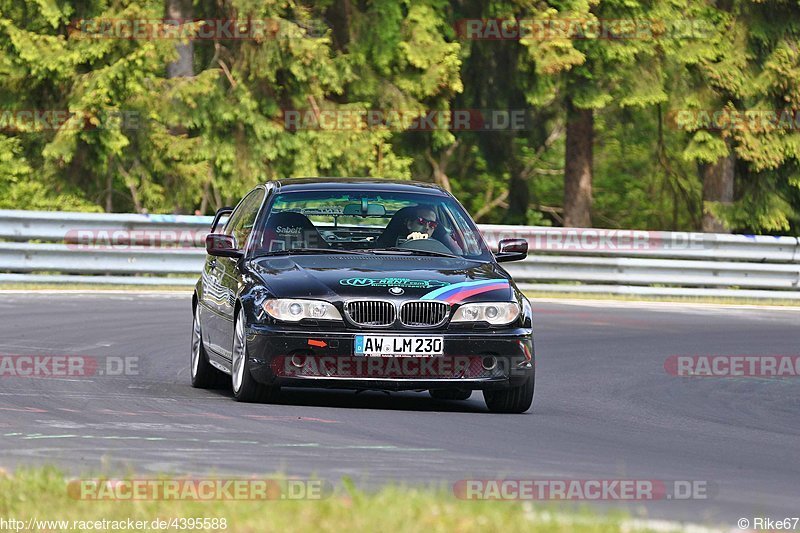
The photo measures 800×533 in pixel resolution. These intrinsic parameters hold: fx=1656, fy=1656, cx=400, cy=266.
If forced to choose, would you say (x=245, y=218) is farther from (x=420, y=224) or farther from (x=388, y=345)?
(x=388, y=345)

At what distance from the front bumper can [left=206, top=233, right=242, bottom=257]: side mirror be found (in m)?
1.12

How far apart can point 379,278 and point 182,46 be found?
2082 cm

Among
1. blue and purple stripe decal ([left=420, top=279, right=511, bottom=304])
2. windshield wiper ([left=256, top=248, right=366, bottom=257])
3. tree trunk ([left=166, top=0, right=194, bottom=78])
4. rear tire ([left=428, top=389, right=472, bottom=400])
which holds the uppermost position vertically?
tree trunk ([left=166, top=0, right=194, bottom=78])

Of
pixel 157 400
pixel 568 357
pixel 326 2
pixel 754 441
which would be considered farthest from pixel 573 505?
pixel 326 2

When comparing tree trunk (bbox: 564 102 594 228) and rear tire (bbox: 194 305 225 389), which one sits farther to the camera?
tree trunk (bbox: 564 102 594 228)

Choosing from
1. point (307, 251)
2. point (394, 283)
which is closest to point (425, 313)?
point (394, 283)

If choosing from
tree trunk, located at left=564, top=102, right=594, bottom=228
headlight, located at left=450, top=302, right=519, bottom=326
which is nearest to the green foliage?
tree trunk, located at left=564, top=102, right=594, bottom=228

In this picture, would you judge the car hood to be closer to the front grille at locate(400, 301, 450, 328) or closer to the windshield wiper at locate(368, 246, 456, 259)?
the front grille at locate(400, 301, 450, 328)

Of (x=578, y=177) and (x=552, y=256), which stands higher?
(x=578, y=177)

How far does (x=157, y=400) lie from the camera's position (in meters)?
11.0

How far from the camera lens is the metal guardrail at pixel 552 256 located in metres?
22.3

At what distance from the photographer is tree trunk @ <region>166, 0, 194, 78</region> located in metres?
30.7

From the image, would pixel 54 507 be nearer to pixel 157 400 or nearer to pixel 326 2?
pixel 157 400

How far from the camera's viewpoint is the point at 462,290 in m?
10.6
